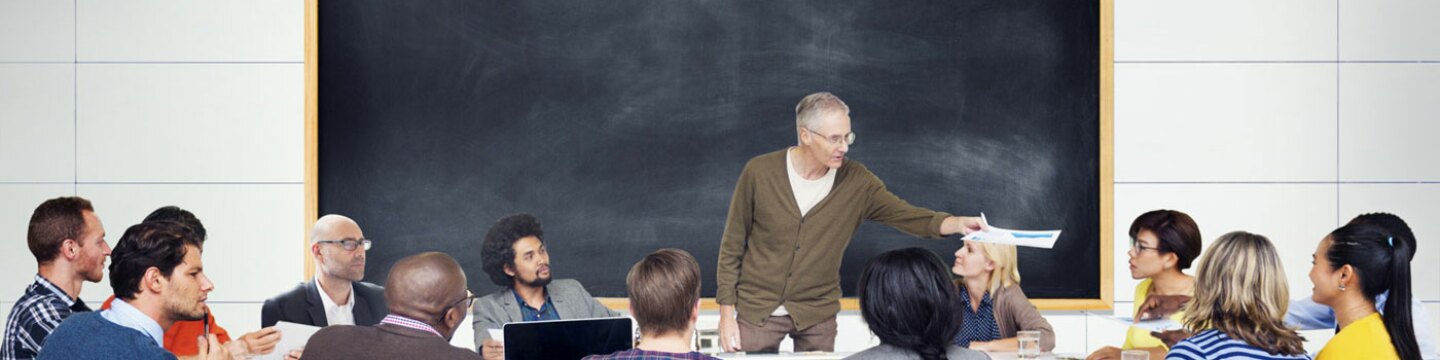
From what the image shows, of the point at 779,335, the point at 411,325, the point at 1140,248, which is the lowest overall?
the point at 779,335

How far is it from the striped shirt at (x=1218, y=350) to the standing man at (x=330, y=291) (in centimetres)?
256

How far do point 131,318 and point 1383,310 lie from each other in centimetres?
287

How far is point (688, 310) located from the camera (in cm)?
271

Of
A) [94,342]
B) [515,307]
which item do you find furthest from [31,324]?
[515,307]

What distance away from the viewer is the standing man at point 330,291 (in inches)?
160

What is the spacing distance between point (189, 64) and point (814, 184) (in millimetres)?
2628

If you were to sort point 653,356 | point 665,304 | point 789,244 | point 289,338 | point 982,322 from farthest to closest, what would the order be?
point 789,244, point 982,322, point 289,338, point 665,304, point 653,356

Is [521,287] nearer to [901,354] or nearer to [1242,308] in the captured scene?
[901,354]

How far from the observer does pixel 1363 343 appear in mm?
2893

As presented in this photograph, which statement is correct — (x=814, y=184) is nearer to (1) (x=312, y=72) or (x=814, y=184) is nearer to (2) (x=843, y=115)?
(2) (x=843, y=115)

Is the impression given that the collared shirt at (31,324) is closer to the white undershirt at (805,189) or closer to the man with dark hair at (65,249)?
the man with dark hair at (65,249)

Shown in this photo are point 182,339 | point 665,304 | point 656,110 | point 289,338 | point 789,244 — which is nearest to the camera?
point 665,304

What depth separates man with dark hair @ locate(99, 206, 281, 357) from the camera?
3.25m

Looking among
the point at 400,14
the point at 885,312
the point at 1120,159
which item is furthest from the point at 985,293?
the point at 400,14
